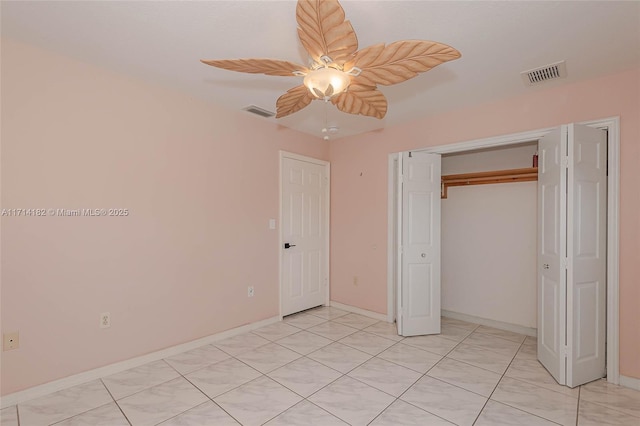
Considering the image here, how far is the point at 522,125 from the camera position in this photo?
302 cm

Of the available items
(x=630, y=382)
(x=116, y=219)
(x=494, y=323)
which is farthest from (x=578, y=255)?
(x=116, y=219)

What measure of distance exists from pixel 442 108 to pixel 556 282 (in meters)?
2.02

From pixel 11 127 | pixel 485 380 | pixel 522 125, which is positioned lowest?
pixel 485 380

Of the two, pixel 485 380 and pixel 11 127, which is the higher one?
pixel 11 127

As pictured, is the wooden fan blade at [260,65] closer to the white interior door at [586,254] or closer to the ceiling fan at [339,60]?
the ceiling fan at [339,60]

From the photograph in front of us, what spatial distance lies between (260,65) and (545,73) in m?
2.38

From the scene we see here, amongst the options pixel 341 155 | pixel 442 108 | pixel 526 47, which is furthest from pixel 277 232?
pixel 526 47

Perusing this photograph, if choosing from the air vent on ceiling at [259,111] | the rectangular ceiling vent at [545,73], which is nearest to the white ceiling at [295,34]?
the rectangular ceiling vent at [545,73]

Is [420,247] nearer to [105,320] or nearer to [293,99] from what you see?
[293,99]

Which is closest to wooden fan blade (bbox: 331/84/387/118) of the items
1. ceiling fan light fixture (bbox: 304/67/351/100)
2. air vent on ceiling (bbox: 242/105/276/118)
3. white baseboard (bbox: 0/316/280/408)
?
ceiling fan light fixture (bbox: 304/67/351/100)

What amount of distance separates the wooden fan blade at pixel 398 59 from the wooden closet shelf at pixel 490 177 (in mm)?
2528

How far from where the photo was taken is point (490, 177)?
3.79 meters

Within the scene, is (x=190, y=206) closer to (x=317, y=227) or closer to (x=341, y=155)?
(x=317, y=227)

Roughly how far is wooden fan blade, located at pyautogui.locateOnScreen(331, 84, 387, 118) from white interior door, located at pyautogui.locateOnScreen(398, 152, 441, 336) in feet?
4.79
